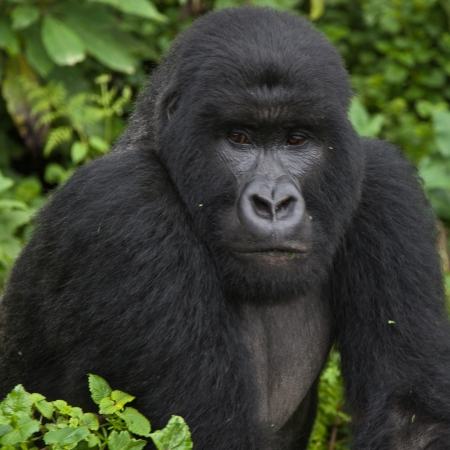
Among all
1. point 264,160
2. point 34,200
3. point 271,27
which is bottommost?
point 34,200

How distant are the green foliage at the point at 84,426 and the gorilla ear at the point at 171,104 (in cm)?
Answer: 114

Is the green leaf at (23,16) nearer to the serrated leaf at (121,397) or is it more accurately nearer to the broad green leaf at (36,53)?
the broad green leaf at (36,53)

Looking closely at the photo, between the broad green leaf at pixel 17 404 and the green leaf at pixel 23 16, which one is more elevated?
the green leaf at pixel 23 16

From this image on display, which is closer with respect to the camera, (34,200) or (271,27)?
(271,27)

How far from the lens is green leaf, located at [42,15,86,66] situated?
6215 millimetres

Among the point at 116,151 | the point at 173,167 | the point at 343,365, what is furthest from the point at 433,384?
the point at 116,151

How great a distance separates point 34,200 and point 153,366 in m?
3.13

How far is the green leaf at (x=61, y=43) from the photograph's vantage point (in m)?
6.21

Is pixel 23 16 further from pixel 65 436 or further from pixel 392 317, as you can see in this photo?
pixel 65 436

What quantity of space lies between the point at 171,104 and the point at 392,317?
132cm

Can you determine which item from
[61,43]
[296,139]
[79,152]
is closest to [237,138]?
[296,139]

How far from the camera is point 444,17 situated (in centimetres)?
790

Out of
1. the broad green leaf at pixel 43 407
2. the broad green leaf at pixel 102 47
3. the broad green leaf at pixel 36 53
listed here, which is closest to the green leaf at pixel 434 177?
the broad green leaf at pixel 102 47

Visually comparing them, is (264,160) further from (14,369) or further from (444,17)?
(444,17)
